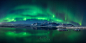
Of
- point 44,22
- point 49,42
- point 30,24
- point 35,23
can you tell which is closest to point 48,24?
point 44,22

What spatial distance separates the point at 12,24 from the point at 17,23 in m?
1.48

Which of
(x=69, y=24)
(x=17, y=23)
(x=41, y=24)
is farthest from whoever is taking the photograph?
(x=41, y=24)

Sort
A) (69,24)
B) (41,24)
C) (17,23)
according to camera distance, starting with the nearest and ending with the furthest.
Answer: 1. (69,24)
2. (17,23)
3. (41,24)

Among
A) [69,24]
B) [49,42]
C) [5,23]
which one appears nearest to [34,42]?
[49,42]

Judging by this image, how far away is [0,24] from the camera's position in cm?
2362

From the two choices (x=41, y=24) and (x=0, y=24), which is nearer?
(x=0, y=24)

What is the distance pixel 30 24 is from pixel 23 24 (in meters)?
2.14

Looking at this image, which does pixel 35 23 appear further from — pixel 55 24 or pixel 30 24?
pixel 55 24

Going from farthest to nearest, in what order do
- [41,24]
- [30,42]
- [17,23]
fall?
[41,24]
[17,23]
[30,42]

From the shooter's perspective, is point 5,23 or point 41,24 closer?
point 5,23


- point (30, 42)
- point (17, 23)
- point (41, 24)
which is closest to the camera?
point (30, 42)

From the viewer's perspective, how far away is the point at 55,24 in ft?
82.2

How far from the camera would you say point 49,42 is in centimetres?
621

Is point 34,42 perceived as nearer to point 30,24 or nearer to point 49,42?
point 49,42
